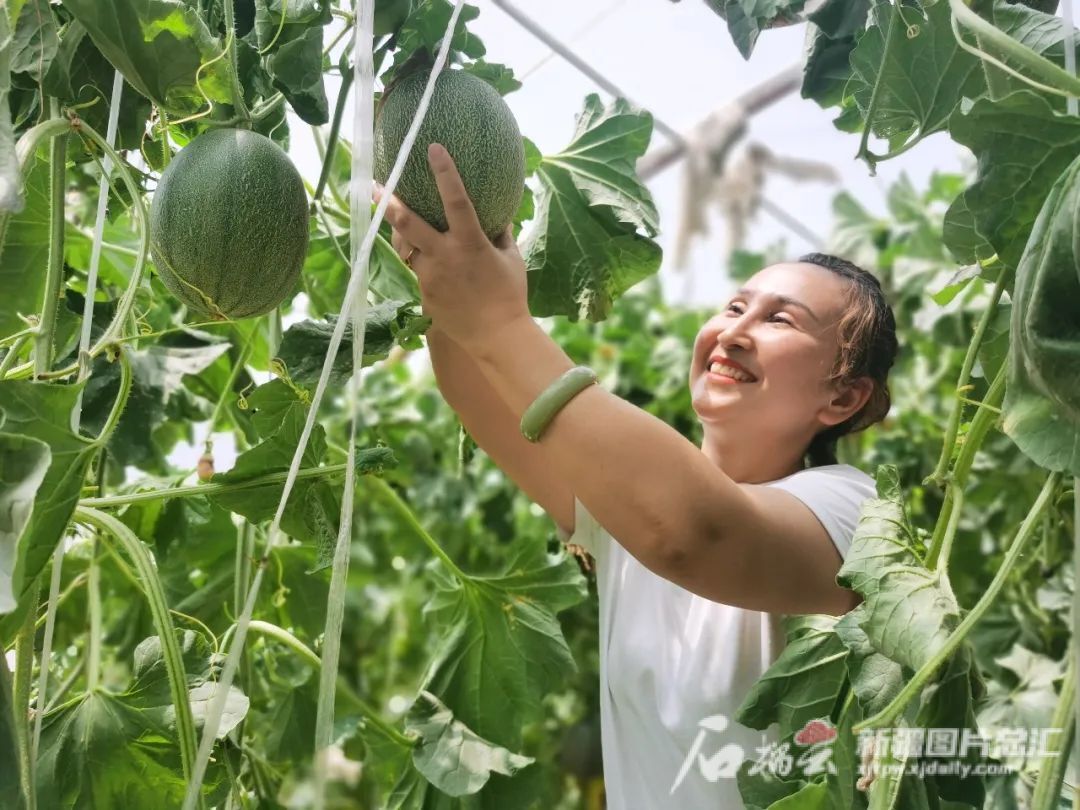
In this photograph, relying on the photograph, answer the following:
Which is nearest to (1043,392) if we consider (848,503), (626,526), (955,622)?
(955,622)

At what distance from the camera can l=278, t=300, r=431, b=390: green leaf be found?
1.02 metres

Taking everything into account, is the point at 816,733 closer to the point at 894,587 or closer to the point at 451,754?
the point at 894,587

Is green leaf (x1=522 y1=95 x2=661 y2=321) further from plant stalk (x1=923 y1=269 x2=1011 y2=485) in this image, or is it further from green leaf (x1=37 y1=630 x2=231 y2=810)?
green leaf (x1=37 y1=630 x2=231 y2=810)

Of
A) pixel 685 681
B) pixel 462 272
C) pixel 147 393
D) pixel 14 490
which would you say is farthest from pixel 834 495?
pixel 147 393

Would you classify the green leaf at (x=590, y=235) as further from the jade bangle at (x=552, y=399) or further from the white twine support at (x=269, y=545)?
the white twine support at (x=269, y=545)

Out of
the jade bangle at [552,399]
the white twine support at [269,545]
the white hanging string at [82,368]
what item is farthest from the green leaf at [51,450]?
the jade bangle at [552,399]

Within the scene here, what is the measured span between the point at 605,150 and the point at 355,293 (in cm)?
69

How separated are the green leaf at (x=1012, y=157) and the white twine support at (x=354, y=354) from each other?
41cm

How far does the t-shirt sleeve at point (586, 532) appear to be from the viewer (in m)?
1.45

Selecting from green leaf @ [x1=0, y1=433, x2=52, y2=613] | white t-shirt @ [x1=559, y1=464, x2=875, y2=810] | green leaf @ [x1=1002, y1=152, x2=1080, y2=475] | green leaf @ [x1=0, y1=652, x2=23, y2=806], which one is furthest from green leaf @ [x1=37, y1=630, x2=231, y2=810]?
green leaf @ [x1=1002, y1=152, x2=1080, y2=475]

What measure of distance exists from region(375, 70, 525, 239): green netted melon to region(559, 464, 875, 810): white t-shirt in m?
0.46

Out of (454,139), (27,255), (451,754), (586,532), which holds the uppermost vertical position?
(454,139)

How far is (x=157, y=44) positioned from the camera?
866 millimetres

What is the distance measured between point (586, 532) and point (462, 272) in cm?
55
